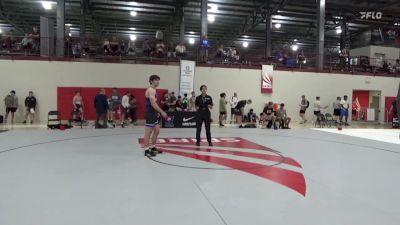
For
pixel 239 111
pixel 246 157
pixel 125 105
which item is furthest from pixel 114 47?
pixel 246 157

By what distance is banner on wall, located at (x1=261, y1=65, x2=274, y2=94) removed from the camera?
18641 mm

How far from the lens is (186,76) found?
56.2ft

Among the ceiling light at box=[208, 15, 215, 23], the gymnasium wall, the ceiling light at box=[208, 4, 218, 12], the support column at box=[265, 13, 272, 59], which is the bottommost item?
the gymnasium wall

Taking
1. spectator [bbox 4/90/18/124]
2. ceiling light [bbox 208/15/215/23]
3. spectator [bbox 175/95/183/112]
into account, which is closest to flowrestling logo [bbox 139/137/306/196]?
spectator [bbox 175/95/183/112]

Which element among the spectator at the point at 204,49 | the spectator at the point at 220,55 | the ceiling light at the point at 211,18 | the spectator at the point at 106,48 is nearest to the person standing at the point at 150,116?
the spectator at the point at 106,48

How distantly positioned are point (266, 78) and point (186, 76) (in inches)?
186

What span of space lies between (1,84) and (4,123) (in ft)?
6.03

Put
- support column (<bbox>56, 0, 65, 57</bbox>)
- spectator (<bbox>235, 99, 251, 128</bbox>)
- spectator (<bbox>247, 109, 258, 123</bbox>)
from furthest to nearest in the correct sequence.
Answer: spectator (<bbox>247, 109, 258, 123</bbox>) → spectator (<bbox>235, 99, 251, 128</bbox>) → support column (<bbox>56, 0, 65, 57</bbox>)

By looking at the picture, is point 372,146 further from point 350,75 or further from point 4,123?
point 4,123

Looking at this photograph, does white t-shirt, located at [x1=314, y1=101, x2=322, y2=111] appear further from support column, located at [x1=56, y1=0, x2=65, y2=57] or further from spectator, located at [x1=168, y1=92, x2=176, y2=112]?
support column, located at [x1=56, y1=0, x2=65, y2=57]

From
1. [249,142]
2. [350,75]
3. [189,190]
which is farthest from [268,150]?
[350,75]

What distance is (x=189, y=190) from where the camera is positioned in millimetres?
4719

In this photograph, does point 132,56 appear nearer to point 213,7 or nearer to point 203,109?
point 213,7

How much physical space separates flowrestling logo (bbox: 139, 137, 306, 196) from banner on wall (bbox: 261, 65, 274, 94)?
355 inches
